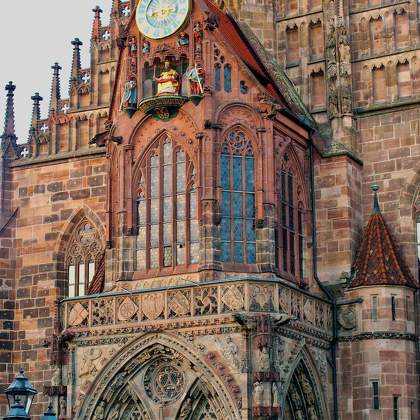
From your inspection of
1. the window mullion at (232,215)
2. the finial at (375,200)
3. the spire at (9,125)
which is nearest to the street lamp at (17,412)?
the window mullion at (232,215)

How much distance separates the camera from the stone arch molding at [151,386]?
97.9 ft

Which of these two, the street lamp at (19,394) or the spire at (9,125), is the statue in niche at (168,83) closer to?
the spire at (9,125)

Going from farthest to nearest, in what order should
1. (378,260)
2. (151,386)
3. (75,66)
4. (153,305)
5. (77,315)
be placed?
1. (75,66)
2. (378,260)
3. (77,315)
4. (151,386)
5. (153,305)

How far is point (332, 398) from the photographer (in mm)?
32156

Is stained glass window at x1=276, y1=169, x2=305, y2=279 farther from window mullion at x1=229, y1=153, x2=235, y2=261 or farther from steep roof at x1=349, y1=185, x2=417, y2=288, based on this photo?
steep roof at x1=349, y1=185, x2=417, y2=288

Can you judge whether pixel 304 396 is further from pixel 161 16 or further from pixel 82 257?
pixel 161 16

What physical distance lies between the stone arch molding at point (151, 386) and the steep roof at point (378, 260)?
5.15 metres

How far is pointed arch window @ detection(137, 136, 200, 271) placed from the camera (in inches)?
1228

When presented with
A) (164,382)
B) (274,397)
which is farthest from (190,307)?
(274,397)

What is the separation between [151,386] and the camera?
3056cm

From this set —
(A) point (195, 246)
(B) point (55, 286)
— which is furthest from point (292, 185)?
(B) point (55, 286)

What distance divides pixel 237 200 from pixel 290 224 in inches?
80.3

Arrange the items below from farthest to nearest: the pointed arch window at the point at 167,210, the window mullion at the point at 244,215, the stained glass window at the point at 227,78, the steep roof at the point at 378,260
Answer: the steep roof at the point at 378,260 < the stained glass window at the point at 227,78 < the pointed arch window at the point at 167,210 < the window mullion at the point at 244,215

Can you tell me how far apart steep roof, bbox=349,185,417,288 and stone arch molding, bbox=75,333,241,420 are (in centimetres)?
515
